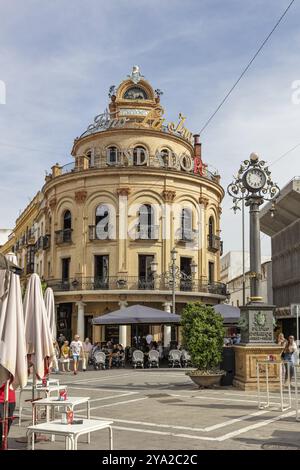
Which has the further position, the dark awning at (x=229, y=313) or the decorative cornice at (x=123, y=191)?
the decorative cornice at (x=123, y=191)

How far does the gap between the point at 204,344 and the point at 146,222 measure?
2120 cm

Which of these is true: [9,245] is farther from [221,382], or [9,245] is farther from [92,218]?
[221,382]

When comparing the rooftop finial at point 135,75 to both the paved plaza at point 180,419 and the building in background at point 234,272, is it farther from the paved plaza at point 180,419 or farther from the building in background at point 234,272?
the building in background at point 234,272

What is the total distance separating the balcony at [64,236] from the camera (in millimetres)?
36719

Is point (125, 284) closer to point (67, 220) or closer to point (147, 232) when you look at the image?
point (147, 232)

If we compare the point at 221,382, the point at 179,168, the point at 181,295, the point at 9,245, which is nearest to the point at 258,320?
the point at 221,382

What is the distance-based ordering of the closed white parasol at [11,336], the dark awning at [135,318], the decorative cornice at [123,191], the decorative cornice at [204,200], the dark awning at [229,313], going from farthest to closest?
the decorative cornice at [204,200], the decorative cornice at [123,191], the dark awning at [229,313], the dark awning at [135,318], the closed white parasol at [11,336]

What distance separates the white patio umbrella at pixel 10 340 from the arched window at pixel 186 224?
96.4 feet

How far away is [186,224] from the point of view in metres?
36.9

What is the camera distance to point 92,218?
1415 inches

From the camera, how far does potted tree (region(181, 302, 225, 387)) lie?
14859mm

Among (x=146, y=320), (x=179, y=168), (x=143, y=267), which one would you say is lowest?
(x=146, y=320)

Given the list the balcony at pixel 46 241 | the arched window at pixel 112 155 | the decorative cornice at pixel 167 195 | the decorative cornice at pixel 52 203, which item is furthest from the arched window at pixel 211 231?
the balcony at pixel 46 241

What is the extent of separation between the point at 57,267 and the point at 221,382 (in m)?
23.6
